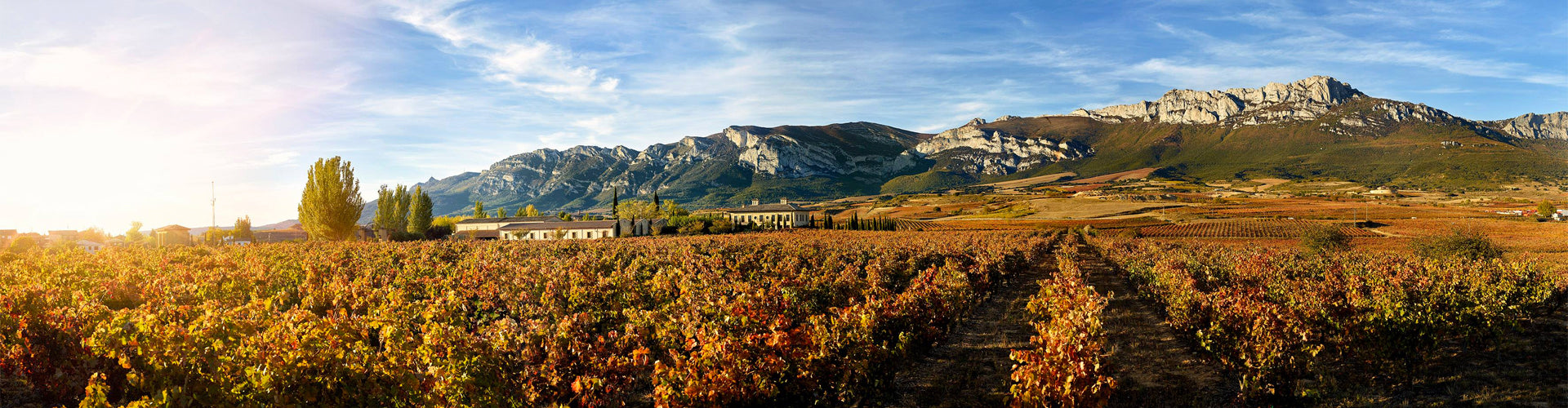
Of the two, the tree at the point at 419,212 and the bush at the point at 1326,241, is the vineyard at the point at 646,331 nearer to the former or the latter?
the bush at the point at 1326,241

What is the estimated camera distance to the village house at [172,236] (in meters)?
94.9

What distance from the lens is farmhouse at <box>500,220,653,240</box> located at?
3452 inches

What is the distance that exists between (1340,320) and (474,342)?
17234mm

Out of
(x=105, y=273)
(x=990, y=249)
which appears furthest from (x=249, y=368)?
(x=990, y=249)

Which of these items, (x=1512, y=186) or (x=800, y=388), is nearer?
(x=800, y=388)

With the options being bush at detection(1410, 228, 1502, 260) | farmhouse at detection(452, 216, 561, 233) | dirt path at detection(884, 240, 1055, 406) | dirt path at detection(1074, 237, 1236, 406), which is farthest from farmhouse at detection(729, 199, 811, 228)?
dirt path at detection(1074, 237, 1236, 406)

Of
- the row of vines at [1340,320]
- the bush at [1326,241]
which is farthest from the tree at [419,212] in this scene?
the bush at [1326,241]

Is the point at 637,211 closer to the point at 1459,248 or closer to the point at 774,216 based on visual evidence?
the point at 774,216

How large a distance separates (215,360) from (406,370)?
281 centimetres

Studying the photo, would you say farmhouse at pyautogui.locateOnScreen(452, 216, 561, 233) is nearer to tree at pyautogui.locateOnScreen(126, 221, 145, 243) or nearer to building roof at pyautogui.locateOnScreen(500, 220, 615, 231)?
building roof at pyautogui.locateOnScreen(500, 220, 615, 231)

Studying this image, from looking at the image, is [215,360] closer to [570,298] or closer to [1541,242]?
[570,298]

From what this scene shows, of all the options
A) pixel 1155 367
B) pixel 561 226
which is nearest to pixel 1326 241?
pixel 1155 367

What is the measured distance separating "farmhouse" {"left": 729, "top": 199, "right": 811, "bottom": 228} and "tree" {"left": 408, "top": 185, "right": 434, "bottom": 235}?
5043cm

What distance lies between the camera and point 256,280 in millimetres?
20000
